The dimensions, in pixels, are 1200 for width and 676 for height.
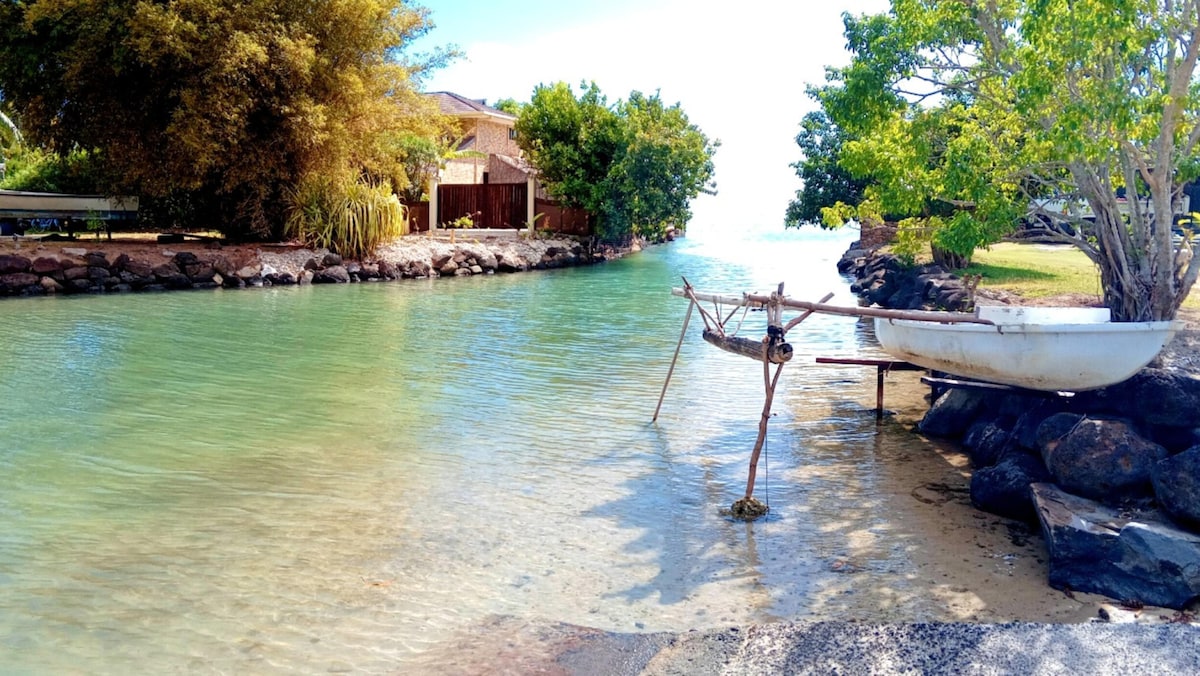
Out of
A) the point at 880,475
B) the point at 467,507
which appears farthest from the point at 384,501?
the point at 880,475

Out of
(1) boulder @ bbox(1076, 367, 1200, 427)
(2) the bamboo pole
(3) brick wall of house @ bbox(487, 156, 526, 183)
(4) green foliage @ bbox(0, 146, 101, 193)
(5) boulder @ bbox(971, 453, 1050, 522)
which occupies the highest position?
(3) brick wall of house @ bbox(487, 156, 526, 183)

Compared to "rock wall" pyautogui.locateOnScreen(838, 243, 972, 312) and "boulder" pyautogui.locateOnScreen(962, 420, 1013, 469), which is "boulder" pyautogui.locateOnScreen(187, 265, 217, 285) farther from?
"boulder" pyautogui.locateOnScreen(962, 420, 1013, 469)

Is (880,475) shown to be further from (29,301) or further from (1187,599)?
(29,301)

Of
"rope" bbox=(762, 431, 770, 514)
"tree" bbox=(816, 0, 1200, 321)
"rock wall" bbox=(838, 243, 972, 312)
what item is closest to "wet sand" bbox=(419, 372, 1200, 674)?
"rope" bbox=(762, 431, 770, 514)

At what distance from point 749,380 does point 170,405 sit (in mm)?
7247

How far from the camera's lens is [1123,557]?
593 centimetres

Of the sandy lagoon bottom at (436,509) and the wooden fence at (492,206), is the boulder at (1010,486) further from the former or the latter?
the wooden fence at (492,206)

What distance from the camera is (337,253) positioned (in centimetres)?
2736

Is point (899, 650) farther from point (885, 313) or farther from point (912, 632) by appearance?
point (885, 313)

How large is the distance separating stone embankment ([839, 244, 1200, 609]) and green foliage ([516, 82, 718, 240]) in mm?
28000

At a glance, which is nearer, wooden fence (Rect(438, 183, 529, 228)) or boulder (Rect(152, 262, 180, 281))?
boulder (Rect(152, 262, 180, 281))

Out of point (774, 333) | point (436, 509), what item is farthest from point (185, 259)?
point (774, 333)

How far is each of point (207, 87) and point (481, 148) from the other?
23.3m

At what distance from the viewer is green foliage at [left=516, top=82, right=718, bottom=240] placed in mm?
36625
